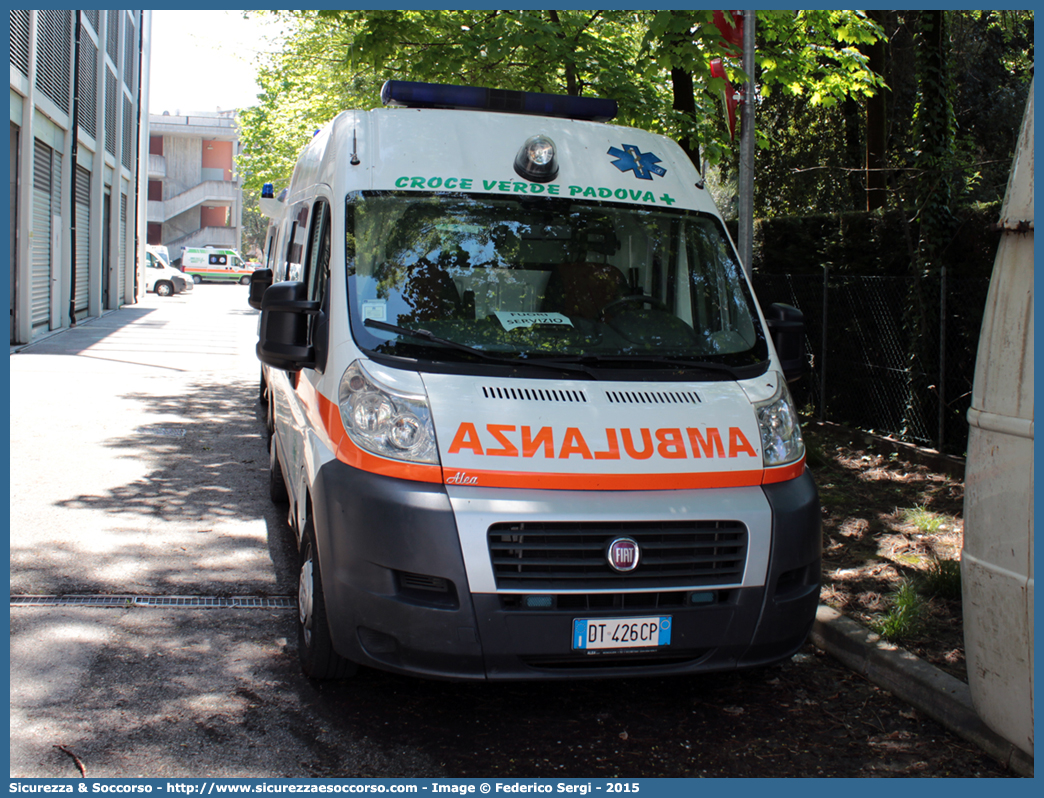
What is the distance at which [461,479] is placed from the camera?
3.70 meters

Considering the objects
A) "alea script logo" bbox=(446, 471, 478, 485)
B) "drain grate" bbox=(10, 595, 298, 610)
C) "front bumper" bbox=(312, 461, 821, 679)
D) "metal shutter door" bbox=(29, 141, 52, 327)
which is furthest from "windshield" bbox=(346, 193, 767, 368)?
"metal shutter door" bbox=(29, 141, 52, 327)

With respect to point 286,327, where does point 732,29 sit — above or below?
above

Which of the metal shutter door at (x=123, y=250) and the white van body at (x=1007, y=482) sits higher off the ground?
the metal shutter door at (x=123, y=250)

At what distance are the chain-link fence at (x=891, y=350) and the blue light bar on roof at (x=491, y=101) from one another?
457 cm

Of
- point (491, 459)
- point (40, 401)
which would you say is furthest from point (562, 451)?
point (40, 401)

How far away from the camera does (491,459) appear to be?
3.73m

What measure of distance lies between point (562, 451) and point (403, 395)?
0.66 meters

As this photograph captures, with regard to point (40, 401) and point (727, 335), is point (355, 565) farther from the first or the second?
point (40, 401)

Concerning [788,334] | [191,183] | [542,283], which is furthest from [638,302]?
[191,183]

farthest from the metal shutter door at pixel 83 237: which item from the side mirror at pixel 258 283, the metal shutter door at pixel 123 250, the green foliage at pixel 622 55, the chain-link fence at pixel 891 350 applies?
the chain-link fence at pixel 891 350

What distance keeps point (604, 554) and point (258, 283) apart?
5.91 m

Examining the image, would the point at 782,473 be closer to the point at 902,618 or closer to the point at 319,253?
the point at 902,618

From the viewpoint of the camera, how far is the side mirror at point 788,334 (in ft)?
15.8

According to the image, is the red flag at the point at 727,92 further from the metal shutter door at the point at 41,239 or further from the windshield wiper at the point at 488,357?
Result: the metal shutter door at the point at 41,239
